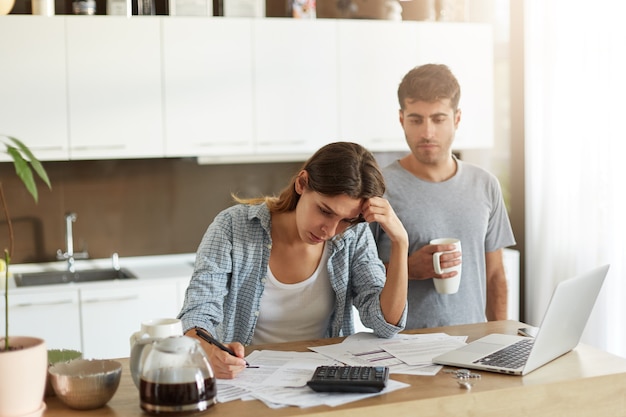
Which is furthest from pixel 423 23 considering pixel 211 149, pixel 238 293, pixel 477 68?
pixel 238 293

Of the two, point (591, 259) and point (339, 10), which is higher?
point (339, 10)

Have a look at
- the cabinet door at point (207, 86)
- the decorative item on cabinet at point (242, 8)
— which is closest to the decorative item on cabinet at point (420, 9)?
the decorative item on cabinet at point (242, 8)

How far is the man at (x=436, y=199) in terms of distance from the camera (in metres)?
2.78

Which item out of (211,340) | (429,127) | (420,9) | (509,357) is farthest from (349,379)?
(420,9)

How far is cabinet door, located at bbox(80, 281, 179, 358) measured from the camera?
3.86 meters

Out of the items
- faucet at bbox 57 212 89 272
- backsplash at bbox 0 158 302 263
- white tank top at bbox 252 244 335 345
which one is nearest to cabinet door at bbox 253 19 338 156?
backsplash at bbox 0 158 302 263

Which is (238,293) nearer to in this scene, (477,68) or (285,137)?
(285,137)

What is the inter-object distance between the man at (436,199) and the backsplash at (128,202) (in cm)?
195

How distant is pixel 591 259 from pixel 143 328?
295cm

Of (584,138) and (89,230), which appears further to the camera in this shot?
(89,230)

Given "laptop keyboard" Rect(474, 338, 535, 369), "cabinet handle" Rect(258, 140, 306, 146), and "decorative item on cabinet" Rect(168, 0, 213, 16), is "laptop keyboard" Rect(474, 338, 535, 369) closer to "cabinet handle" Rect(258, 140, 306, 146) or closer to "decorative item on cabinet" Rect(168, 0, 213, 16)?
"cabinet handle" Rect(258, 140, 306, 146)

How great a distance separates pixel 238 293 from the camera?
2406mm

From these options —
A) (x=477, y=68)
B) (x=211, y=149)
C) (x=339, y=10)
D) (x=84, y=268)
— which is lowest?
(x=84, y=268)

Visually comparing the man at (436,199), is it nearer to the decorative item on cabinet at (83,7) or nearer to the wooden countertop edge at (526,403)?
the wooden countertop edge at (526,403)
